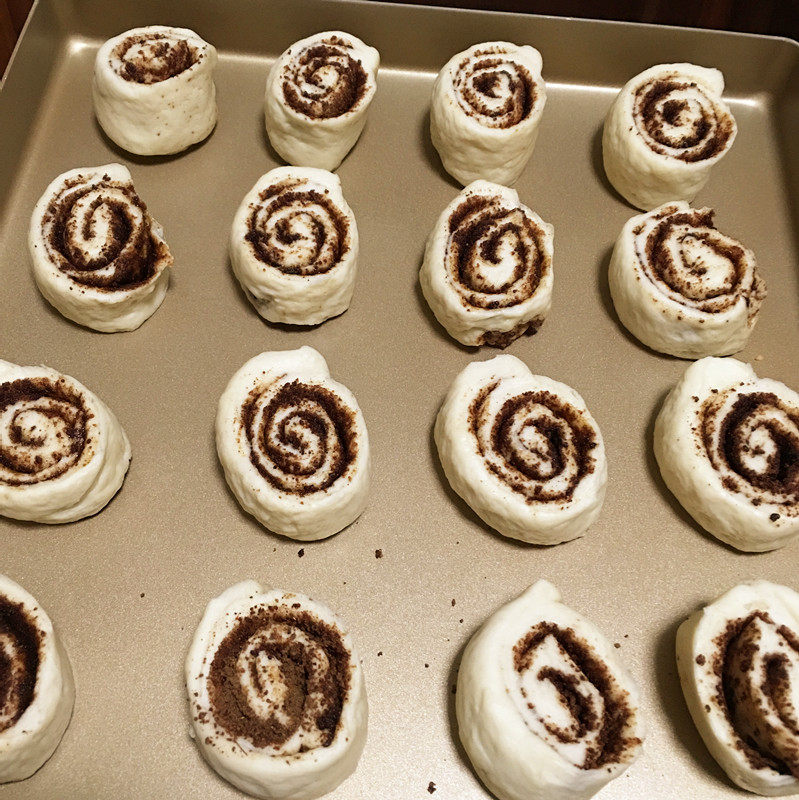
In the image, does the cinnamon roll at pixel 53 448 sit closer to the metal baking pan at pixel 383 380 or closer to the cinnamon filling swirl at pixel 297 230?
the metal baking pan at pixel 383 380

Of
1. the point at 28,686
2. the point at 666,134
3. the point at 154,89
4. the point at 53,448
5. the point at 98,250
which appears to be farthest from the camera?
the point at 666,134

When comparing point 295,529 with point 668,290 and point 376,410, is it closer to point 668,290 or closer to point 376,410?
point 376,410

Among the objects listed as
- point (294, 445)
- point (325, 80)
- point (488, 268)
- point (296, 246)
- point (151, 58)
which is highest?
point (325, 80)

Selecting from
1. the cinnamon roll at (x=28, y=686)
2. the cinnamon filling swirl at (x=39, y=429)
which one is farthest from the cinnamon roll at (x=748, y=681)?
the cinnamon filling swirl at (x=39, y=429)

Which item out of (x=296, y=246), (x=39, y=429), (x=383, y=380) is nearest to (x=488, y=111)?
(x=296, y=246)

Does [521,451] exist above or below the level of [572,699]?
above

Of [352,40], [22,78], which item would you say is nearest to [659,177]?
[352,40]

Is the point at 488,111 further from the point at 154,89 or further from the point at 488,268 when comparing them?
the point at 154,89

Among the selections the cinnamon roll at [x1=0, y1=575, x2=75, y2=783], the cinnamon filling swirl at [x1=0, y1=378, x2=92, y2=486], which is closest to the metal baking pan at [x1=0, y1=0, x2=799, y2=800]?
the cinnamon roll at [x1=0, y1=575, x2=75, y2=783]
